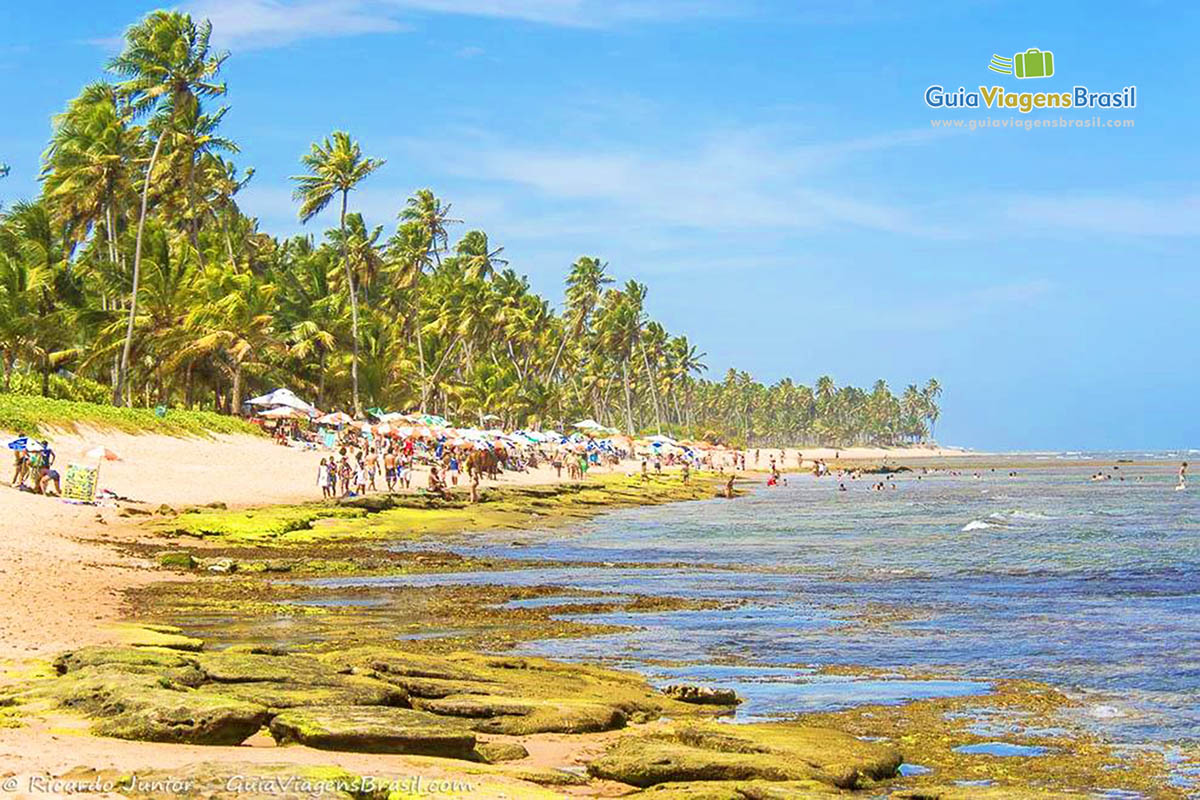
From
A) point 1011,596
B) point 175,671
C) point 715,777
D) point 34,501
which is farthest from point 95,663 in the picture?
point 34,501

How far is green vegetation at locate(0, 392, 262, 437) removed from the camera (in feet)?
121

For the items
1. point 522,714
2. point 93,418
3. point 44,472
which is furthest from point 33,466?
point 522,714

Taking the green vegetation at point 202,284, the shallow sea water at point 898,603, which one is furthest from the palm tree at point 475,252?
the shallow sea water at point 898,603

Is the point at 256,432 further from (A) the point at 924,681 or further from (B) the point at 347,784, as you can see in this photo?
(B) the point at 347,784

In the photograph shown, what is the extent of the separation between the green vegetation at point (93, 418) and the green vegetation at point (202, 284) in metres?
3.52

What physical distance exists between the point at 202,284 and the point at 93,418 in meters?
15.6

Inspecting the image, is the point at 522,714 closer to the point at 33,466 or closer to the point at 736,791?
the point at 736,791

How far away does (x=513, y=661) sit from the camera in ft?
41.8

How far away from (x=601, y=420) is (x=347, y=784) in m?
140

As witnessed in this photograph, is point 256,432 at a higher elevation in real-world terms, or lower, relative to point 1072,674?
higher

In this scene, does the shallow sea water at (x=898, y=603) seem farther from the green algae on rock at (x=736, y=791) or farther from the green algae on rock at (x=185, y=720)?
the green algae on rock at (x=185, y=720)

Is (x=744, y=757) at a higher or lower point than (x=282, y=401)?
lower

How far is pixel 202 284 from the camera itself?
55469 millimetres

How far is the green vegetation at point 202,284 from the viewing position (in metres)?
51.5
